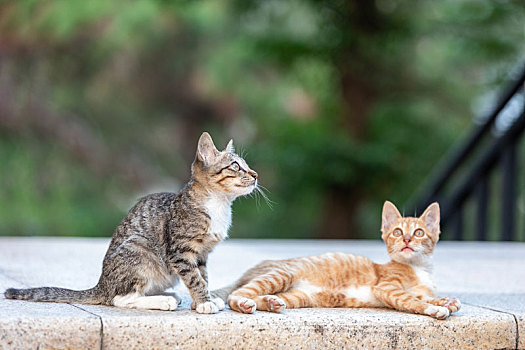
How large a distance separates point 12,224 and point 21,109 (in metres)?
1.54

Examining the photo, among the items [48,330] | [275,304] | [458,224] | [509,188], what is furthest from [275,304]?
[458,224]

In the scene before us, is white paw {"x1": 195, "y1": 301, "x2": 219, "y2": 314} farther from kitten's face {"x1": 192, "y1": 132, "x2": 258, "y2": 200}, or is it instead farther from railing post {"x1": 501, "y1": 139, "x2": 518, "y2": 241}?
railing post {"x1": 501, "y1": 139, "x2": 518, "y2": 241}

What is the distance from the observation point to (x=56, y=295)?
2.37m

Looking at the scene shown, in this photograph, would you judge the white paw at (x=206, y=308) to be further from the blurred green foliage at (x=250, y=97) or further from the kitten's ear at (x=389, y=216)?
the blurred green foliage at (x=250, y=97)

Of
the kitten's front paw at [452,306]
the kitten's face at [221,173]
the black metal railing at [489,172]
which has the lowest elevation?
the kitten's front paw at [452,306]

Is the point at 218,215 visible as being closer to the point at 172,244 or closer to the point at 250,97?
the point at 172,244

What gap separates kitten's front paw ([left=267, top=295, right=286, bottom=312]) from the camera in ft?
7.57

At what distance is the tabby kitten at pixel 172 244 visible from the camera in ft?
7.73

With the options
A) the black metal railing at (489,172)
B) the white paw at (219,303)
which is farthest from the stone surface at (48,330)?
the black metal railing at (489,172)

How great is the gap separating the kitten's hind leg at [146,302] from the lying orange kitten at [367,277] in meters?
0.26

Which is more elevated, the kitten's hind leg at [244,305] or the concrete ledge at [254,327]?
the kitten's hind leg at [244,305]

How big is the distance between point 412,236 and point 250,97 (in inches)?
284

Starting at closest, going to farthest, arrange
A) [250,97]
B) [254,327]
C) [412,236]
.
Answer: [254,327] → [412,236] → [250,97]

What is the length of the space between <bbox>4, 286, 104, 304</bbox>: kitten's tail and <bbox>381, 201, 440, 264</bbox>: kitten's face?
1135 mm
